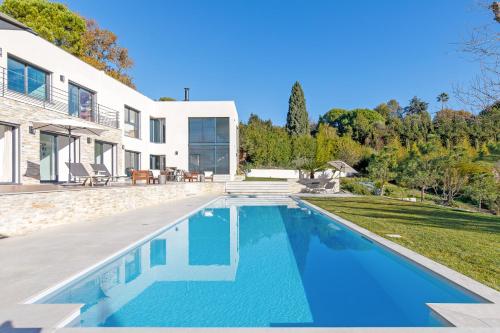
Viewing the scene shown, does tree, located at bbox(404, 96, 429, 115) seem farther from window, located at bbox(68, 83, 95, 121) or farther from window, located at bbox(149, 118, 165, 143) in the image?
window, located at bbox(68, 83, 95, 121)

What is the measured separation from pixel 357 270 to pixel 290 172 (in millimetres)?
24926

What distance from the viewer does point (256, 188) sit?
64.4 feet

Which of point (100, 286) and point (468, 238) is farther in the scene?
point (468, 238)

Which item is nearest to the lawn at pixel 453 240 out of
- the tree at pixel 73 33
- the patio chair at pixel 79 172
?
the patio chair at pixel 79 172

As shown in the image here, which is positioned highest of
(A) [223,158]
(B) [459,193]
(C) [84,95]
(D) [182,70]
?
(D) [182,70]

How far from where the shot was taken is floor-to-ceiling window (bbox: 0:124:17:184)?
9.55 metres

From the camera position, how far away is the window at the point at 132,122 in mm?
18375

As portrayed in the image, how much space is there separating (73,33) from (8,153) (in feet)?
59.8

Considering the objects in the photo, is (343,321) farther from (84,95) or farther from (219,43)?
(219,43)

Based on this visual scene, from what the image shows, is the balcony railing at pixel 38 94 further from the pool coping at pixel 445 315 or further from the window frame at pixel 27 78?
the pool coping at pixel 445 315

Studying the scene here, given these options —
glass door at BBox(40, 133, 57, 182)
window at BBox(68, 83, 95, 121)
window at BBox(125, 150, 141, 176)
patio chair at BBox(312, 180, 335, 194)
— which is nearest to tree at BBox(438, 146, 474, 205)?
patio chair at BBox(312, 180, 335, 194)

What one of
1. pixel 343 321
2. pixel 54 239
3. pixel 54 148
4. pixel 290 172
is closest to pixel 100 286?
pixel 54 239

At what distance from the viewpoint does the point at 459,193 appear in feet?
67.6

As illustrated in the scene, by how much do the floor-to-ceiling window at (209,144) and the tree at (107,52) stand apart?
1116 cm
